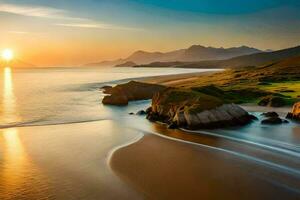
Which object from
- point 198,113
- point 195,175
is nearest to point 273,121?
point 198,113

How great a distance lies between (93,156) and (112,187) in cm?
619

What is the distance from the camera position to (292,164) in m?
21.6

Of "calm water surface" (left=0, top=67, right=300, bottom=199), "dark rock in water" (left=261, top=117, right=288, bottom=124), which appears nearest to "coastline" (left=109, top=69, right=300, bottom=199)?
"calm water surface" (left=0, top=67, right=300, bottom=199)

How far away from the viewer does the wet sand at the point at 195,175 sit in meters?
17.2

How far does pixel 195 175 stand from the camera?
19.8 meters

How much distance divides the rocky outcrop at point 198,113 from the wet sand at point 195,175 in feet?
23.2

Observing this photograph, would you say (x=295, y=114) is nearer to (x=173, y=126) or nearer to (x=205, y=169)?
(x=173, y=126)

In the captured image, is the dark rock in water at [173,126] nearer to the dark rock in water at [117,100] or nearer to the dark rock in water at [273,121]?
the dark rock in water at [273,121]

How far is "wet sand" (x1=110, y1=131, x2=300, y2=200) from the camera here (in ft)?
56.4

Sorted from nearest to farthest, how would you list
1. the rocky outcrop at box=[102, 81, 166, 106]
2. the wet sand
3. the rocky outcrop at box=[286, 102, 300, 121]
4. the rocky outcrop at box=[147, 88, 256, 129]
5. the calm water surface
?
the wet sand
the calm water surface
the rocky outcrop at box=[147, 88, 256, 129]
the rocky outcrop at box=[286, 102, 300, 121]
the rocky outcrop at box=[102, 81, 166, 106]

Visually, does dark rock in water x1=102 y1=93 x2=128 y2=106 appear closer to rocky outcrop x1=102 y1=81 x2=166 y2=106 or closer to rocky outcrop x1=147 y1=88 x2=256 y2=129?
rocky outcrop x1=102 y1=81 x2=166 y2=106

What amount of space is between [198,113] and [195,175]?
13966mm

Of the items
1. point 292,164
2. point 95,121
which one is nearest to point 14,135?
point 95,121

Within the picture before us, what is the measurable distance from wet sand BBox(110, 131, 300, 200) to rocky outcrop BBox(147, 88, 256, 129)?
23.2 feet
